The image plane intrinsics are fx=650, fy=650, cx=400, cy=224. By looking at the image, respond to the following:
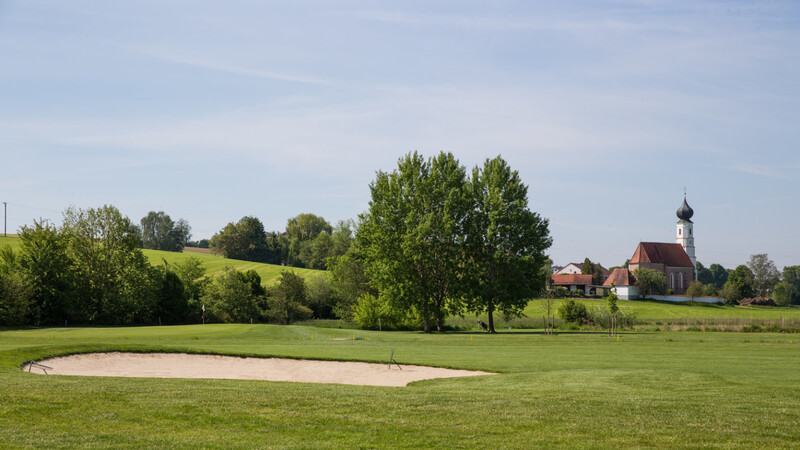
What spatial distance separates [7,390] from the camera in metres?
14.7

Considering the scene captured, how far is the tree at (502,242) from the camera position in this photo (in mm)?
57031

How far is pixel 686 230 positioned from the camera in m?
170

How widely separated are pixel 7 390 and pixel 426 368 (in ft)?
50.5

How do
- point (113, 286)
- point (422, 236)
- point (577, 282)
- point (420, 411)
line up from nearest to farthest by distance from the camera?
point (420, 411), point (422, 236), point (113, 286), point (577, 282)

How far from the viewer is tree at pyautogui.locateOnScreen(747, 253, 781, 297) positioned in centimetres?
17212

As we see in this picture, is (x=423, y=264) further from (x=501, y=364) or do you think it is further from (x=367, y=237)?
(x=501, y=364)

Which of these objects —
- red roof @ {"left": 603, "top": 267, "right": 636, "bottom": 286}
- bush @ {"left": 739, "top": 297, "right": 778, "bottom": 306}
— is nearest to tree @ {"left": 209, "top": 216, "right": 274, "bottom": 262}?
red roof @ {"left": 603, "top": 267, "right": 636, "bottom": 286}

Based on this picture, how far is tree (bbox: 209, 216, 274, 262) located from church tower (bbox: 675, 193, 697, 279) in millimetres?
106226

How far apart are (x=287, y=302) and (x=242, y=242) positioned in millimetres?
78961

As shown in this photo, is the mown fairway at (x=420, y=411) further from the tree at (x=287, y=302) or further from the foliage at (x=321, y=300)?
the foliage at (x=321, y=300)

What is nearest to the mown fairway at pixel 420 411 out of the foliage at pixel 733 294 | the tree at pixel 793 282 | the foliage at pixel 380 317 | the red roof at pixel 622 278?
the foliage at pixel 380 317

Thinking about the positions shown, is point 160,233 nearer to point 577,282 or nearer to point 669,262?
point 577,282

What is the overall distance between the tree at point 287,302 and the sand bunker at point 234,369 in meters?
42.2

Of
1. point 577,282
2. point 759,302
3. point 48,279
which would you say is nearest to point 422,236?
point 48,279
